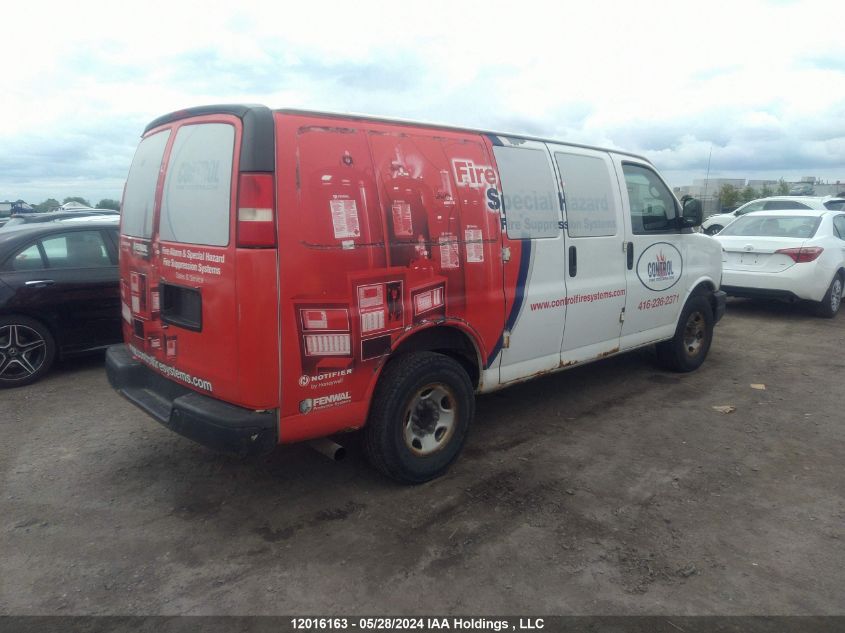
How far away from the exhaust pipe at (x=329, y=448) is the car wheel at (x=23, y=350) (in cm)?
370

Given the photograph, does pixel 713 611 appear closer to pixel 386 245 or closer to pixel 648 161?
pixel 386 245

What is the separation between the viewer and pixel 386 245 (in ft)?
11.3

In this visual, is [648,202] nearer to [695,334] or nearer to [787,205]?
[695,334]

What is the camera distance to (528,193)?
436 cm

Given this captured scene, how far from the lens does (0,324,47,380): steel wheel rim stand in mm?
5695

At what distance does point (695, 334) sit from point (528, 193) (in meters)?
3.15

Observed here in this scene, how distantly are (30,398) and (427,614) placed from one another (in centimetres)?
451

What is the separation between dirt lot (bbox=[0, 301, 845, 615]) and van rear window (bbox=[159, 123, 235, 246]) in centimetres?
161

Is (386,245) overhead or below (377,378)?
overhead

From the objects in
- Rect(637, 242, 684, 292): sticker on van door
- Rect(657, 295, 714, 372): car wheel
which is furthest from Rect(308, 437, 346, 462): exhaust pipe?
Rect(657, 295, 714, 372): car wheel

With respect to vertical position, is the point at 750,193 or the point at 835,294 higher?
the point at 750,193

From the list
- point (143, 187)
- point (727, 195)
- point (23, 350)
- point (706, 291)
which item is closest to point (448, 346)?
point (143, 187)

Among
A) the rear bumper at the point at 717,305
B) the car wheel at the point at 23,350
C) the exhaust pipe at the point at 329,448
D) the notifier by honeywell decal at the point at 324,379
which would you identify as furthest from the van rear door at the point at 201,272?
the rear bumper at the point at 717,305

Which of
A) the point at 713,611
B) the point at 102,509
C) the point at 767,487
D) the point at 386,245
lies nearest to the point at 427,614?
the point at 713,611
